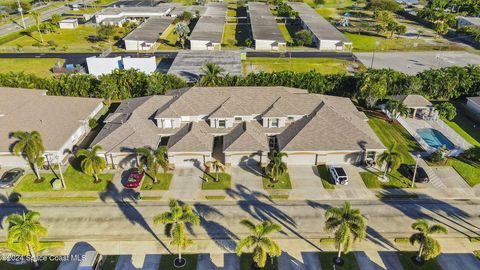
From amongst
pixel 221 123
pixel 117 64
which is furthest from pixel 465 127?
pixel 117 64

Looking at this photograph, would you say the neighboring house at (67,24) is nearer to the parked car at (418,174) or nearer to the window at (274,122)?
the window at (274,122)

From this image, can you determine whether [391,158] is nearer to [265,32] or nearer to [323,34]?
[323,34]

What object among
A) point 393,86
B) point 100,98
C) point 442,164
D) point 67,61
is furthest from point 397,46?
point 67,61

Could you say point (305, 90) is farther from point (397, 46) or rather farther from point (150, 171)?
point (397, 46)

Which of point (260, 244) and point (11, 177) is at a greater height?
point (260, 244)

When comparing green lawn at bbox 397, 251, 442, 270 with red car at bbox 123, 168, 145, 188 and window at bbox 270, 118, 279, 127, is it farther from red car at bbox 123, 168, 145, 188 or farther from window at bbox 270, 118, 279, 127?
red car at bbox 123, 168, 145, 188

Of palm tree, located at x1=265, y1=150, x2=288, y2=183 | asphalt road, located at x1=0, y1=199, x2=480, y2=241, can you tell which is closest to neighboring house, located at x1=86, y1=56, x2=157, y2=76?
asphalt road, located at x1=0, y1=199, x2=480, y2=241
